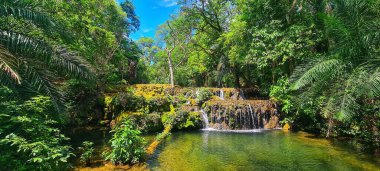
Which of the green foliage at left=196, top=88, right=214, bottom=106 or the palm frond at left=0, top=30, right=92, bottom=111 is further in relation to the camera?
the green foliage at left=196, top=88, right=214, bottom=106

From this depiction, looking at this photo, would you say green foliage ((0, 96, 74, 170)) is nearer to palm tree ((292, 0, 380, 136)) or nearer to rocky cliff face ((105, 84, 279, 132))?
palm tree ((292, 0, 380, 136))

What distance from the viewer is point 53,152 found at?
504 cm

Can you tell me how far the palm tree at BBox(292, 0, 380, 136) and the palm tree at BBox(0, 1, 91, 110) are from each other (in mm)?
8534

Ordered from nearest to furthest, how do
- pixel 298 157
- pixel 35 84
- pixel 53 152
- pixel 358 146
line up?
pixel 53 152 → pixel 35 84 → pixel 298 157 → pixel 358 146

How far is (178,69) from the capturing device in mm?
29844

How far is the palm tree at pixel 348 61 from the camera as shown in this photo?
7.98 metres

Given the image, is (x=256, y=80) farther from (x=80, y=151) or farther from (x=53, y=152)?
(x=53, y=152)

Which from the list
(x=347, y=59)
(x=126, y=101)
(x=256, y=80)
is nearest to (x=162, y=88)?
(x=126, y=101)

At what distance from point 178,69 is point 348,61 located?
22.1 metres

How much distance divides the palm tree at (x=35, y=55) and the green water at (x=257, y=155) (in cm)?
389

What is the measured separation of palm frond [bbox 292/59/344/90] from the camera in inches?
353

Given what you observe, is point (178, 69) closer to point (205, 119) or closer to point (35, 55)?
point (205, 119)

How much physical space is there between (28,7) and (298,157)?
1011cm

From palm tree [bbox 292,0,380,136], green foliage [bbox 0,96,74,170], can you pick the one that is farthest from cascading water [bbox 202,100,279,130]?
green foliage [bbox 0,96,74,170]
